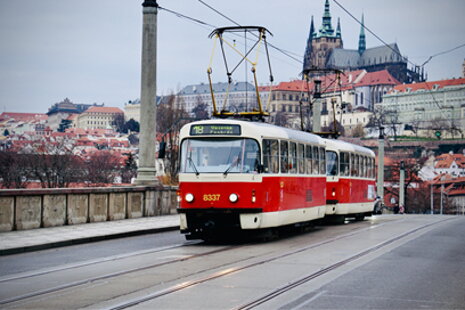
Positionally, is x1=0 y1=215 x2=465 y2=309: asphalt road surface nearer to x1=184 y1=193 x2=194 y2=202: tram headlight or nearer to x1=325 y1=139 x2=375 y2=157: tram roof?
x1=184 y1=193 x2=194 y2=202: tram headlight

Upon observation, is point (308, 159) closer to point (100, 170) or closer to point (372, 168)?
point (372, 168)

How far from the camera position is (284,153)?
708 inches

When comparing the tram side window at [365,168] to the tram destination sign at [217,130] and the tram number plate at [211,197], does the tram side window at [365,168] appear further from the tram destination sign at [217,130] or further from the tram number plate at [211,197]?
the tram number plate at [211,197]

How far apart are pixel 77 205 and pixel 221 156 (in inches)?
239

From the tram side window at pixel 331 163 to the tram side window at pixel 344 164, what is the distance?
0.69m

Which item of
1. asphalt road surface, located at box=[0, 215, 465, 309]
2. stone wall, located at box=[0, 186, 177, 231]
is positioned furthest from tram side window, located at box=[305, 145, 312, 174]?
stone wall, located at box=[0, 186, 177, 231]

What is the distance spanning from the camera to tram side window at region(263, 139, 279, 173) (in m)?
16.6

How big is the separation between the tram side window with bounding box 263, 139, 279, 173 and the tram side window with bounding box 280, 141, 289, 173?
0.39 metres

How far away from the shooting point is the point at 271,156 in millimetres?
17000

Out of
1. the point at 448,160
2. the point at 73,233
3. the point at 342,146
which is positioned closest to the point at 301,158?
the point at 73,233

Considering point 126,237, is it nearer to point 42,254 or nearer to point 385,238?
point 42,254

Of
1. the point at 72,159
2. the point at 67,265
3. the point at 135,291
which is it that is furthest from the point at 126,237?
the point at 72,159

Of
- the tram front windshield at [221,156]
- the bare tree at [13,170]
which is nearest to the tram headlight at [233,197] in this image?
the tram front windshield at [221,156]

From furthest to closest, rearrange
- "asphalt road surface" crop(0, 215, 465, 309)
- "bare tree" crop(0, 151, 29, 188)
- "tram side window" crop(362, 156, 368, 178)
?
"bare tree" crop(0, 151, 29, 188) → "tram side window" crop(362, 156, 368, 178) → "asphalt road surface" crop(0, 215, 465, 309)
